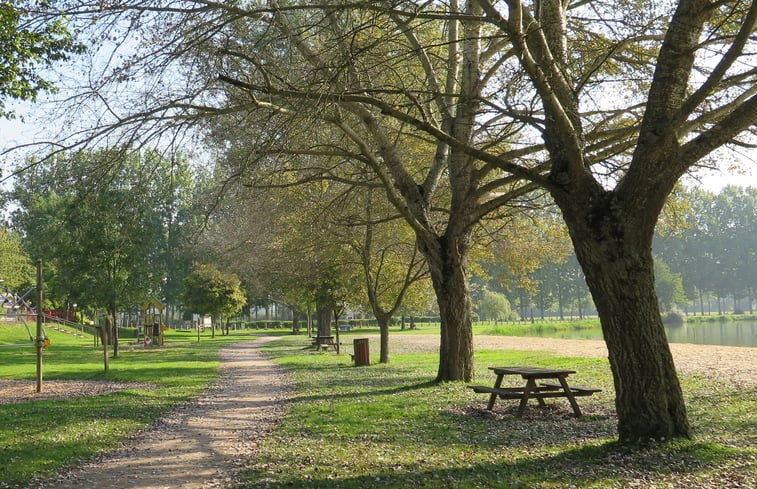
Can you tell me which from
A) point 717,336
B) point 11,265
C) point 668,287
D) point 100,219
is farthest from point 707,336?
point 11,265

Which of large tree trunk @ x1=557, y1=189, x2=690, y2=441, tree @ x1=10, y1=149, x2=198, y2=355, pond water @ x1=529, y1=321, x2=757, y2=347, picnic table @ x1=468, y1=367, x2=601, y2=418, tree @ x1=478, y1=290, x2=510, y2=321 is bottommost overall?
pond water @ x1=529, y1=321, x2=757, y2=347

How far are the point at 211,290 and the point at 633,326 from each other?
3949cm

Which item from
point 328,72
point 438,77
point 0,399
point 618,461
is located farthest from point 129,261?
point 618,461

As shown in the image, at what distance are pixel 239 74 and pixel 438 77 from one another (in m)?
6.93

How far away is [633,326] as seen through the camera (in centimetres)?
727

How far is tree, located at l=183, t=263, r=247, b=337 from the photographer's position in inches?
1746

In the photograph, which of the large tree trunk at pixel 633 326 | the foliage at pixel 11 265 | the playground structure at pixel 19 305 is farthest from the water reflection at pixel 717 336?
the foliage at pixel 11 265

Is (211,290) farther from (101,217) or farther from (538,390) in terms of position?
(538,390)

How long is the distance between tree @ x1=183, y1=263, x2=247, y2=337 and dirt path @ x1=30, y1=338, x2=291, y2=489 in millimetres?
30229

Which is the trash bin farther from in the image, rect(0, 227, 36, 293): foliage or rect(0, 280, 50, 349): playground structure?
rect(0, 227, 36, 293): foliage

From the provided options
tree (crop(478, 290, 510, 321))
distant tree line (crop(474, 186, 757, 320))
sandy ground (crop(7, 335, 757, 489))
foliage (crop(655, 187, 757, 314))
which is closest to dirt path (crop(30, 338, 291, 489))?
sandy ground (crop(7, 335, 757, 489))

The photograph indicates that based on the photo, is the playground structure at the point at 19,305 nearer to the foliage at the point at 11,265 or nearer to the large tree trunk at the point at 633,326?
the large tree trunk at the point at 633,326

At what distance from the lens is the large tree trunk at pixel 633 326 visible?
722 centimetres

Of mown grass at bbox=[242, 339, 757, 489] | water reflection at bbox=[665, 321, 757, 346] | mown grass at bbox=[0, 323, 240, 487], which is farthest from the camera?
water reflection at bbox=[665, 321, 757, 346]
